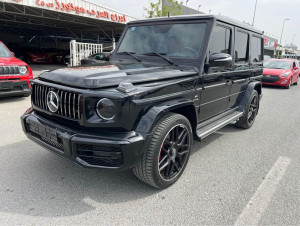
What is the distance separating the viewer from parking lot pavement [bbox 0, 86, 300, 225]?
2260 mm

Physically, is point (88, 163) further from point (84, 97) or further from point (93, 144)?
point (84, 97)

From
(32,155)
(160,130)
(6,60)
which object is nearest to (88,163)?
(160,130)

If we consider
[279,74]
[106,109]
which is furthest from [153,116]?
[279,74]

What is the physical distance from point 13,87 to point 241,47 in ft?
18.6

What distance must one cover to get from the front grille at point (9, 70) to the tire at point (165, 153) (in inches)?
208

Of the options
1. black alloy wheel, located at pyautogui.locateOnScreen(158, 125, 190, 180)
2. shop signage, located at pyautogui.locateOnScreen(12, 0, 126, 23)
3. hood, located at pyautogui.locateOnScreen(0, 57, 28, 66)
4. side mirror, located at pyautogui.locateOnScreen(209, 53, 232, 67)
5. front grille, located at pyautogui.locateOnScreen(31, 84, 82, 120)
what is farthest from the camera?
shop signage, located at pyautogui.locateOnScreen(12, 0, 126, 23)

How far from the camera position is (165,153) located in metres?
2.64

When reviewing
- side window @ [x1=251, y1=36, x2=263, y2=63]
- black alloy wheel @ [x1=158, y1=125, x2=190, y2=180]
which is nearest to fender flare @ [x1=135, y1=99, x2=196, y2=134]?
black alloy wheel @ [x1=158, y1=125, x2=190, y2=180]

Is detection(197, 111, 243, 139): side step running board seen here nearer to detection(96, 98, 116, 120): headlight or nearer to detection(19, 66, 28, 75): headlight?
detection(96, 98, 116, 120): headlight

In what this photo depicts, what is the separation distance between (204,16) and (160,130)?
1840mm

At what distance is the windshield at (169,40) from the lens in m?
3.19

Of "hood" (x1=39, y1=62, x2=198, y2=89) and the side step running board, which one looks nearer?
"hood" (x1=39, y1=62, x2=198, y2=89)

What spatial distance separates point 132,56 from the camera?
11.6 ft

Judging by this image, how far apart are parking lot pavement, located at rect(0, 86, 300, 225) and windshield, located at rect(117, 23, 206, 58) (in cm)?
158
